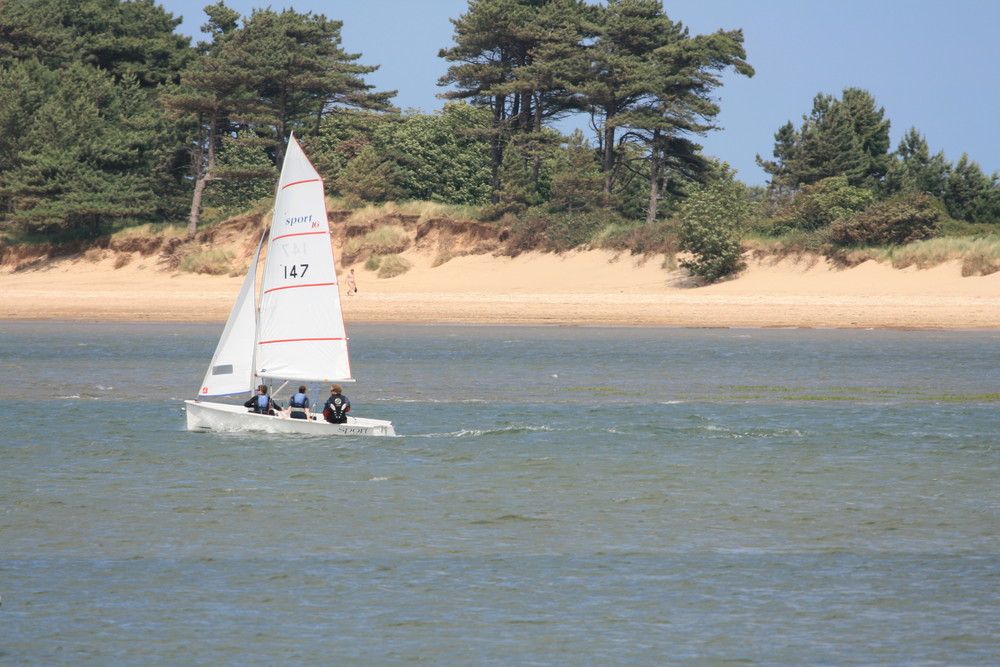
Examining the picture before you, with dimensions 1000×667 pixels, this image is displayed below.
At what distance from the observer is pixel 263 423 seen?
26.6 metres

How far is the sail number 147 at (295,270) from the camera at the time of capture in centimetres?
2689

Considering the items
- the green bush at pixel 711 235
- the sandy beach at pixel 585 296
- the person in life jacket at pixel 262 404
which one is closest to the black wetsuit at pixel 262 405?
the person in life jacket at pixel 262 404

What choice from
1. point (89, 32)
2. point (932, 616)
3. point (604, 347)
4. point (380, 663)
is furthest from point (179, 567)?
point (89, 32)

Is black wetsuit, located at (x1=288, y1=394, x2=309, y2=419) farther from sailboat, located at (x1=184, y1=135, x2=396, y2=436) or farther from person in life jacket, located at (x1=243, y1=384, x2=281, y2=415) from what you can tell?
person in life jacket, located at (x1=243, y1=384, x2=281, y2=415)

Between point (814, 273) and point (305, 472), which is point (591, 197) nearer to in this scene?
point (814, 273)

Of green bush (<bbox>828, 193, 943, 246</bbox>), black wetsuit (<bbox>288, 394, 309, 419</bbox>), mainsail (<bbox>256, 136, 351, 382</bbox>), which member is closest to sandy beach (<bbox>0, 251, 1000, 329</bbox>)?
green bush (<bbox>828, 193, 943, 246</bbox>)

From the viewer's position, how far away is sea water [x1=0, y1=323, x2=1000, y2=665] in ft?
45.7

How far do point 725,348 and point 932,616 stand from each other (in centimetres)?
3405

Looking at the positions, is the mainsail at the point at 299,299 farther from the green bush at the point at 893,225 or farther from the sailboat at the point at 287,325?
the green bush at the point at 893,225

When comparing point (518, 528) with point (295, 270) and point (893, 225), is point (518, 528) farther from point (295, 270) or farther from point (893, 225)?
point (893, 225)

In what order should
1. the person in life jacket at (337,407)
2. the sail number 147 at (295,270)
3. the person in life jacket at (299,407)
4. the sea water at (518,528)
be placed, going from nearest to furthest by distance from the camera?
the sea water at (518,528), the person in life jacket at (337,407), the person in life jacket at (299,407), the sail number 147 at (295,270)

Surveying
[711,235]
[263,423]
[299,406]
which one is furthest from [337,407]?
[711,235]

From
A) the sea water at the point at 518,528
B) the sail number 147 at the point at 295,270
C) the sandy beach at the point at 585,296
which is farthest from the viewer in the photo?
the sandy beach at the point at 585,296

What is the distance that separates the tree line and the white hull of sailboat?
42776 mm
